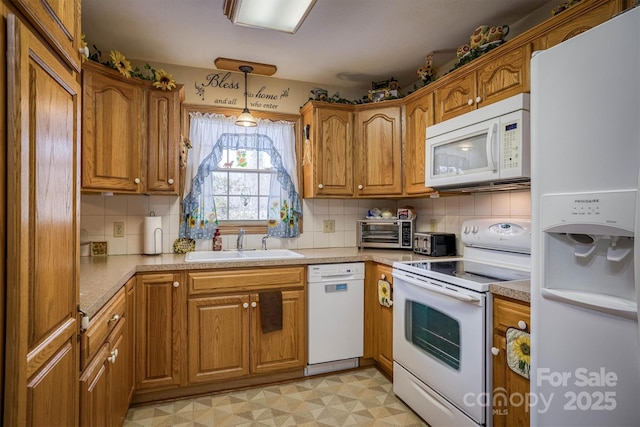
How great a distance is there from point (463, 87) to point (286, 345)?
2.03m

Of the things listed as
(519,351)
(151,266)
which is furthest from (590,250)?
(151,266)

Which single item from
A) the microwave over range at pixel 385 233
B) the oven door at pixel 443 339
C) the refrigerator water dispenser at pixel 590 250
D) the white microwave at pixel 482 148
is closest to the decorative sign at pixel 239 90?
the microwave over range at pixel 385 233

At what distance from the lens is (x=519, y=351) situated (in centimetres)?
153

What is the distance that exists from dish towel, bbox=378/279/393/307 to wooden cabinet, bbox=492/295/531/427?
0.90 meters

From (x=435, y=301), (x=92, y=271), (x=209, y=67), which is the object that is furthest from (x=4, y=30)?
(x=209, y=67)

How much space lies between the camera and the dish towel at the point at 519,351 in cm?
149

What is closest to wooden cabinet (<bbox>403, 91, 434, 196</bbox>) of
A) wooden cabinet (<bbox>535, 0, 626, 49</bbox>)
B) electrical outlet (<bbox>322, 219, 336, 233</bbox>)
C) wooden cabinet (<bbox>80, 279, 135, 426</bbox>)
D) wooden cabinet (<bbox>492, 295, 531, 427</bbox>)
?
electrical outlet (<bbox>322, 219, 336, 233</bbox>)

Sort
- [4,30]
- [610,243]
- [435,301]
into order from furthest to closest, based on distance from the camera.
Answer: [435,301] < [610,243] < [4,30]

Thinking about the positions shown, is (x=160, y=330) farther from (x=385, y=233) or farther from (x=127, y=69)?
(x=385, y=233)

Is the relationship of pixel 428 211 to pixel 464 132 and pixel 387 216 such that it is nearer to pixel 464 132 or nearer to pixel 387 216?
pixel 387 216

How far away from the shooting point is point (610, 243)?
3.68 ft

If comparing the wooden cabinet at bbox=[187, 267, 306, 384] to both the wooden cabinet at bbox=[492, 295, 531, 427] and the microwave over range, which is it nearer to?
the microwave over range

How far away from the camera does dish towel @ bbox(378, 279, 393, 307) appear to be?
2498mm

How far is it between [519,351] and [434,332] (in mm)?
520
